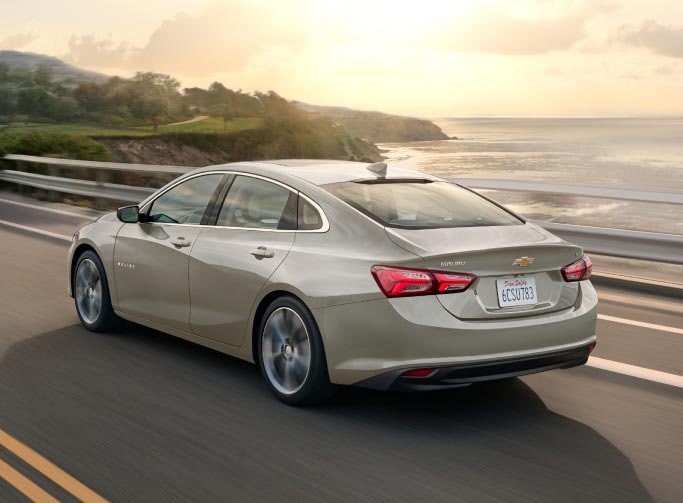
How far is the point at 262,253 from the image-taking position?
591 centimetres

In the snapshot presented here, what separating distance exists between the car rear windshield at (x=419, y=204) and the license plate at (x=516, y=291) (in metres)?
0.50

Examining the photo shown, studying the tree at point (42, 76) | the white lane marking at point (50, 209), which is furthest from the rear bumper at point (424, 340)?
the tree at point (42, 76)

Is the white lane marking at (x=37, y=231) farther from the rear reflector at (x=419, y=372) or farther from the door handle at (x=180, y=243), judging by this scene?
the rear reflector at (x=419, y=372)

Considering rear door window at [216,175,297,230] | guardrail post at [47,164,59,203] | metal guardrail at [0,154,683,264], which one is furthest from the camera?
guardrail post at [47,164,59,203]

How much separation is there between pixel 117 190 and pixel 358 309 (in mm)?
13210

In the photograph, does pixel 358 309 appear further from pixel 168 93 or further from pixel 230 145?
pixel 168 93

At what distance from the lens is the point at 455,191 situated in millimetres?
6277

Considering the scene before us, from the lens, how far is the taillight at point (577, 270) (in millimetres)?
5500

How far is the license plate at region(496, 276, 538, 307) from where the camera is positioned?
5176mm

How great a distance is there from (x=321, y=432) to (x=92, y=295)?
3.24 meters

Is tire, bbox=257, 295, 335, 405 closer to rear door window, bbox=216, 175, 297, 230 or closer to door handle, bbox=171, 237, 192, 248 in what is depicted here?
rear door window, bbox=216, 175, 297, 230

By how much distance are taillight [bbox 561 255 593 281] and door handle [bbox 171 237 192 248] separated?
2.56 m

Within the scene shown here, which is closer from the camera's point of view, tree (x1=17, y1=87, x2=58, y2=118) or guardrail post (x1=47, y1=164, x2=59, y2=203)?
guardrail post (x1=47, y1=164, x2=59, y2=203)

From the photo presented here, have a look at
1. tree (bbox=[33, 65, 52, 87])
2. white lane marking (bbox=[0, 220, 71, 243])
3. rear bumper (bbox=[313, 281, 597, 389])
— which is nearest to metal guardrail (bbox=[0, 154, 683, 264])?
rear bumper (bbox=[313, 281, 597, 389])
